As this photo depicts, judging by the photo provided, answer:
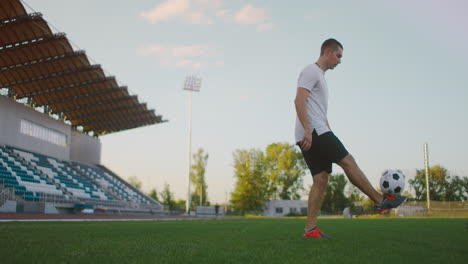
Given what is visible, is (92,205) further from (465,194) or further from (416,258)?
(465,194)

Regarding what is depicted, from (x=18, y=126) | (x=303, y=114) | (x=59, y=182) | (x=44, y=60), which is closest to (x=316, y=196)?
(x=303, y=114)

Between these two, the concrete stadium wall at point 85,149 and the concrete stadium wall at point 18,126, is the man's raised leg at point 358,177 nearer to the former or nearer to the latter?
the concrete stadium wall at point 18,126

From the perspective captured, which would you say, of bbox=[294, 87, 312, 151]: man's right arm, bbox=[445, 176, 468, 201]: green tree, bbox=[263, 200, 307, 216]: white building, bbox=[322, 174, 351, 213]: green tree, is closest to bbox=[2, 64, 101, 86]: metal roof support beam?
bbox=[294, 87, 312, 151]: man's right arm

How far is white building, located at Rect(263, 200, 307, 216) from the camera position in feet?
192

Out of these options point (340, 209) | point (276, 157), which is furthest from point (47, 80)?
point (340, 209)

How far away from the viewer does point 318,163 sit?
4516mm

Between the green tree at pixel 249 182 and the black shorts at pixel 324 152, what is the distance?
54205mm

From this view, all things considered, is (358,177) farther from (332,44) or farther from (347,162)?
(332,44)

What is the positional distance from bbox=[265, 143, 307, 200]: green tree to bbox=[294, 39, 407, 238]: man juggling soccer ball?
5830 centimetres

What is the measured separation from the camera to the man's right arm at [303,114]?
14.4 ft

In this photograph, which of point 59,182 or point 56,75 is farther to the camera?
point 59,182

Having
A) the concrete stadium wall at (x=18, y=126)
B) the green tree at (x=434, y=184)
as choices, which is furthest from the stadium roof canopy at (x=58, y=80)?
the green tree at (x=434, y=184)

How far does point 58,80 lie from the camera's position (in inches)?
1032

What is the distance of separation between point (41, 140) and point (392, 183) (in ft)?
97.0
